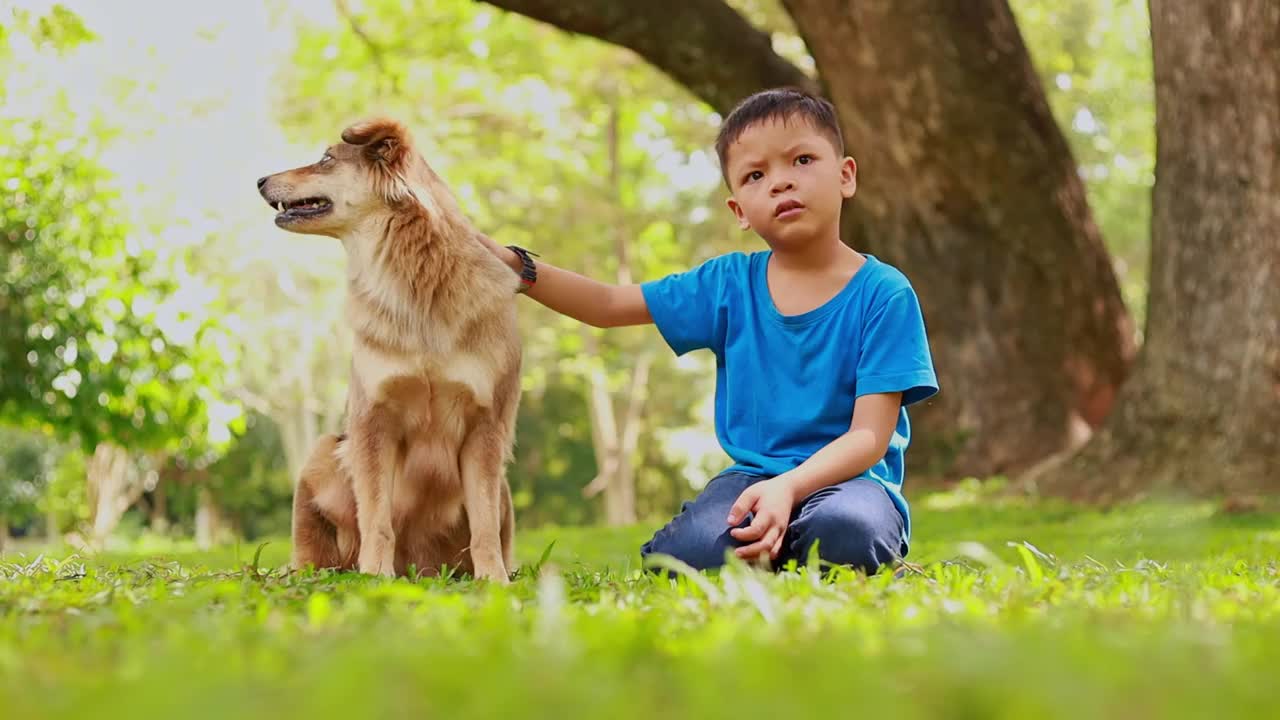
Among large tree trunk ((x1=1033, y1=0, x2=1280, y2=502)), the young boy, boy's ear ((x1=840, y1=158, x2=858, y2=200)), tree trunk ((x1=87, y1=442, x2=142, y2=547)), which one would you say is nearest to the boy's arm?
the young boy

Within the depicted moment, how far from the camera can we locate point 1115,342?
996 cm

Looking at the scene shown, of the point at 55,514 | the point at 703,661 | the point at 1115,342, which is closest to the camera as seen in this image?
the point at 703,661

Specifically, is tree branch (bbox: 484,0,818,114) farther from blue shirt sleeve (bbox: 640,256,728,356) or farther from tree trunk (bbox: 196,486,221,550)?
tree trunk (bbox: 196,486,221,550)

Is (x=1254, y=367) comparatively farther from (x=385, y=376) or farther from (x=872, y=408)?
(x=385, y=376)

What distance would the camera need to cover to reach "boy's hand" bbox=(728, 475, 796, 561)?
3.39 m

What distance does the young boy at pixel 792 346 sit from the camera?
11.7 feet

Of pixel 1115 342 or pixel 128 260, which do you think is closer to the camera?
pixel 1115 342

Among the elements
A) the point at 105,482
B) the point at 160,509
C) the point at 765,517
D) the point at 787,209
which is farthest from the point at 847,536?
the point at 160,509

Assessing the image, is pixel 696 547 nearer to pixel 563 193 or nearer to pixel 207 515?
pixel 563 193

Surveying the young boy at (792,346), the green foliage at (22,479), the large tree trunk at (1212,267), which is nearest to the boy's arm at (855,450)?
the young boy at (792,346)

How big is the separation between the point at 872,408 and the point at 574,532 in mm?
6824

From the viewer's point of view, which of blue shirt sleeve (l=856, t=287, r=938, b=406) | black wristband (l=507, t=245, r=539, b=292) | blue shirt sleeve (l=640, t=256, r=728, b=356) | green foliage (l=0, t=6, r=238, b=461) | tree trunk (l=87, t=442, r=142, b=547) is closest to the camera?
blue shirt sleeve (l=856, t=287, r=938, b=406)

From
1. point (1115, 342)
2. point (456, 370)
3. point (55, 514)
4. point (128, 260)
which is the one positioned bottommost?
point (55, 514)

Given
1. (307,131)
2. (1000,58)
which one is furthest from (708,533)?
(307,131)
